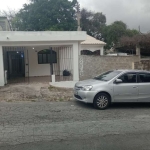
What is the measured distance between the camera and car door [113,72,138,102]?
8523mm

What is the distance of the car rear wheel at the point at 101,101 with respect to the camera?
27.2 ft

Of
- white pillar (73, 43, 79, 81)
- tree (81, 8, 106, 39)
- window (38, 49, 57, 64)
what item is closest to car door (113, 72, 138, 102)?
white pillar (73, 43, 79, 81)

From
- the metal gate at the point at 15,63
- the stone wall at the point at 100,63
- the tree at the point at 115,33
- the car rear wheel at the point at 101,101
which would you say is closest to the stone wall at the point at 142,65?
the stone wall at the point at 100,63

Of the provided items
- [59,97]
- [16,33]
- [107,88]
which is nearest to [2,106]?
[59,97]

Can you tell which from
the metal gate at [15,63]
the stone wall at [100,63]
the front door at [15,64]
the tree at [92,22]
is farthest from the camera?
the tree at [92,22]

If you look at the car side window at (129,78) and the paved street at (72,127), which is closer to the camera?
the paved street at (72,127)

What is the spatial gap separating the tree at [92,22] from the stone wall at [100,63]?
71.9 feet

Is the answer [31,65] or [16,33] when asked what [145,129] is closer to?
[16,33]

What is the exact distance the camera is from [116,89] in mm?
8508

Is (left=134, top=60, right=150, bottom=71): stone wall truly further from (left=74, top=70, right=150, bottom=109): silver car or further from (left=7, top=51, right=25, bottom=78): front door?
(left=7, top=51, right=25, bottom=78): front door

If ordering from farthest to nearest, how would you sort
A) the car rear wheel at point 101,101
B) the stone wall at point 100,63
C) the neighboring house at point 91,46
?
the neighboring house at point 91,46 → the stone wall at point 100,63 → the car rear wheel at point 101,101

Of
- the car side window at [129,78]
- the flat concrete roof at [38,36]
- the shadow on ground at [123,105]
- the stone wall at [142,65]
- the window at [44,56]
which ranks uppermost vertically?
the flat concrete roof at [38,36]

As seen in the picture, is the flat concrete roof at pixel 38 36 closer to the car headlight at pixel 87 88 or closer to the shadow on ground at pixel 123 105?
the shadow on ground at pixel 123 105

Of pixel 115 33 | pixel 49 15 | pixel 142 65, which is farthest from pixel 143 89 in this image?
pixel 115 33
